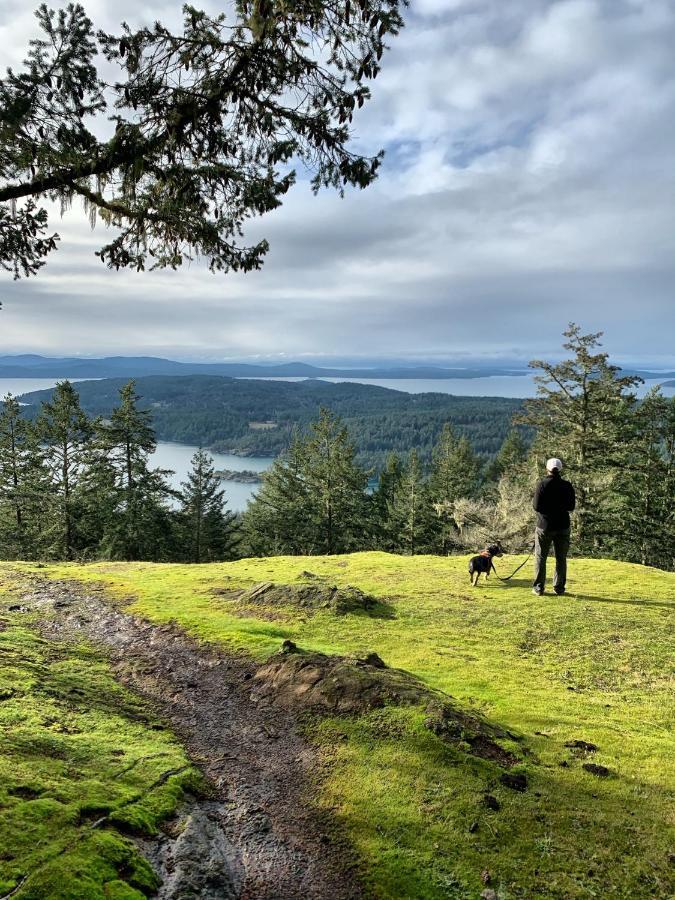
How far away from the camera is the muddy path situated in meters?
3.82

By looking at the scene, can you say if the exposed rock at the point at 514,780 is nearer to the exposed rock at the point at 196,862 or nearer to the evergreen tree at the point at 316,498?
the exposed rock at the point at 196,862

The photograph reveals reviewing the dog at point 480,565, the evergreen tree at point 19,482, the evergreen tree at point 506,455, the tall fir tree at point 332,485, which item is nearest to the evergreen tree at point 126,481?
the evergreen tree at point 19,482

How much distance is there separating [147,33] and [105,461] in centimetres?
3216

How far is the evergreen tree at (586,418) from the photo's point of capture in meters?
27.4

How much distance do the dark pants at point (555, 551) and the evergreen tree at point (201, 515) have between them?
111 ft

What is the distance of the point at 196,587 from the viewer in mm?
14836

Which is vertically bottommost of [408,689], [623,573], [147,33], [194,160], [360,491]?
[360,491]

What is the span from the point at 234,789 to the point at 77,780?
1.53 metres

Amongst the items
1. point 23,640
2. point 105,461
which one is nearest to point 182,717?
point 23,640

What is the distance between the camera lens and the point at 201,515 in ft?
149

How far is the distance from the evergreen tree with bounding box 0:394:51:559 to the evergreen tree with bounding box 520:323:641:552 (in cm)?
3350

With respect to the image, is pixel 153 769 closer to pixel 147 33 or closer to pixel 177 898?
pixel 177 898

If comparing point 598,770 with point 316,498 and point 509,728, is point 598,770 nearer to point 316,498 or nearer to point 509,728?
point 509,728

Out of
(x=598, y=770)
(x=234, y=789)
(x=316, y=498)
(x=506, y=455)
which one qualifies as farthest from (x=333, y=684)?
(x=506, y=455)
